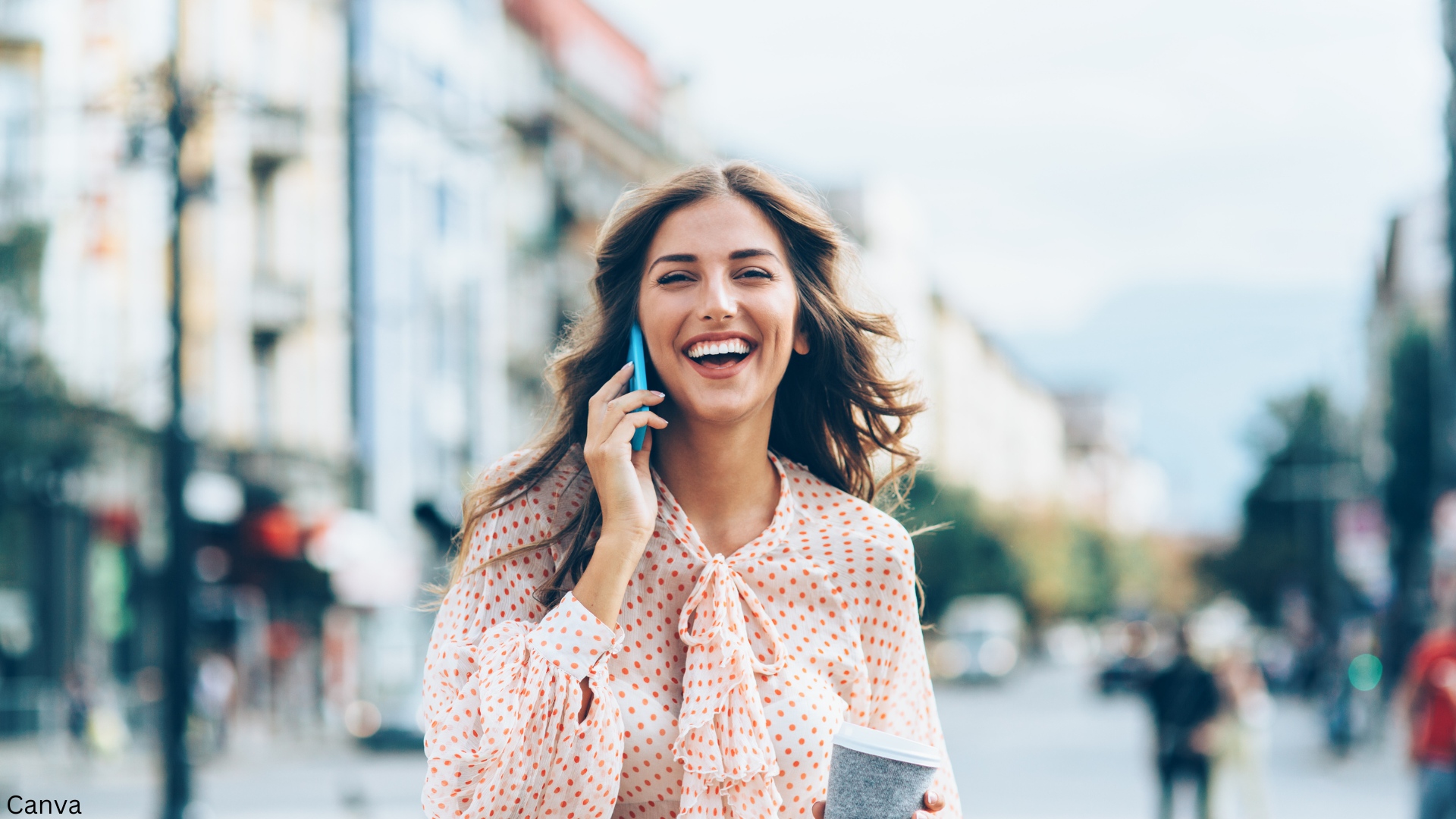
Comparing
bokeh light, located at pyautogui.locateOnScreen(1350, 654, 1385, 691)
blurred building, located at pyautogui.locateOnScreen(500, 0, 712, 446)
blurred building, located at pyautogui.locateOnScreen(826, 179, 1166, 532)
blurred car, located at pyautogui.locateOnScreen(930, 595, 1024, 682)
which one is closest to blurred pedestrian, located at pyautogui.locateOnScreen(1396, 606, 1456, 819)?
bokeh light, located at pyautogui.locateOnScreen(1350, 654, 1385, 691)

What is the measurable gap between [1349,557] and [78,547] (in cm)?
2330

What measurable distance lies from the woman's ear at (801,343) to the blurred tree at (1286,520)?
206 feet

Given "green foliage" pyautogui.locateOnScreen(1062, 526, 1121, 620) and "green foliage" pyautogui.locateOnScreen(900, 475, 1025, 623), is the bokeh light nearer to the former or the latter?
"green foliage" pyautogui.locateOnScreen(900, 475, 1025, 623)

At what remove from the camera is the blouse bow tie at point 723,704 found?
7.52ft

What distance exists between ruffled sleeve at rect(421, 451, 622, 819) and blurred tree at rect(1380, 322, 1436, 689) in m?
35.5

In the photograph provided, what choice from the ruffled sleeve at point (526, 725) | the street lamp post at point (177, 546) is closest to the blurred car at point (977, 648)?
the street lamp post at point (177, 546)

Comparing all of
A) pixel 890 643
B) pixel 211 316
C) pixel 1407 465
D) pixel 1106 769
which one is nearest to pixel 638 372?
pixel 890 643

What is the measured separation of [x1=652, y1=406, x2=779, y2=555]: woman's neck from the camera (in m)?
2.53

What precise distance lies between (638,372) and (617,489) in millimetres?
193

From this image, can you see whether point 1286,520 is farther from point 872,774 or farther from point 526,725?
point 526,725

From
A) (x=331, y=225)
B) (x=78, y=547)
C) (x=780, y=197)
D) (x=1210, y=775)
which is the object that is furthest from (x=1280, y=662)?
(x=780, y=197)

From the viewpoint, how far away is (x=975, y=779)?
20.4 meters

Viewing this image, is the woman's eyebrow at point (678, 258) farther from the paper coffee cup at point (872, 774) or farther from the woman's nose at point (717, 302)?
the paper coffee cup at point (872, 774)

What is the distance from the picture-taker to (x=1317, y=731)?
32688 millimetres
